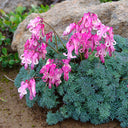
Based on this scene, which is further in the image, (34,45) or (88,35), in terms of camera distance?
(34,45)

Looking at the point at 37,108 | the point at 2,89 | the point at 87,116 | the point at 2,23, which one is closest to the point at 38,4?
the point at 2,23

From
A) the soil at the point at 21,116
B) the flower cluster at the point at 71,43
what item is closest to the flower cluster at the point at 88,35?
the flower cluster at the point at 71,43

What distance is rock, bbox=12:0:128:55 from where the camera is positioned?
352 cm

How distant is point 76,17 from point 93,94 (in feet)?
5.42

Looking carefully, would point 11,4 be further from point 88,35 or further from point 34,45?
point 88,35

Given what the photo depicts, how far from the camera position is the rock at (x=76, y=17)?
3.52m

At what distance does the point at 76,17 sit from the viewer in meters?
3.73

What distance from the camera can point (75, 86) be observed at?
8.85 feet

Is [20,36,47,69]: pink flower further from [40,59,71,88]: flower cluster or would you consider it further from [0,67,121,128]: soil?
[0,67,121,128]: soil

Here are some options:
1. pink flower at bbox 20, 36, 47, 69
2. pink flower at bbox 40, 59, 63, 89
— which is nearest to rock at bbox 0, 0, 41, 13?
pink flower at bbox 20, 36, 47, 69

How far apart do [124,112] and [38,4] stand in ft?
15.7

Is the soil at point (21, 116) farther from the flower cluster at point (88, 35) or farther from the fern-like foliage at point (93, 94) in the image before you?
the flower cluster at point (88, 35)

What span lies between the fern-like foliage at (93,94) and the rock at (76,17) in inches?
36.8

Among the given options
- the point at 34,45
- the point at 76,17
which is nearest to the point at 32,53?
the point at 34,45
